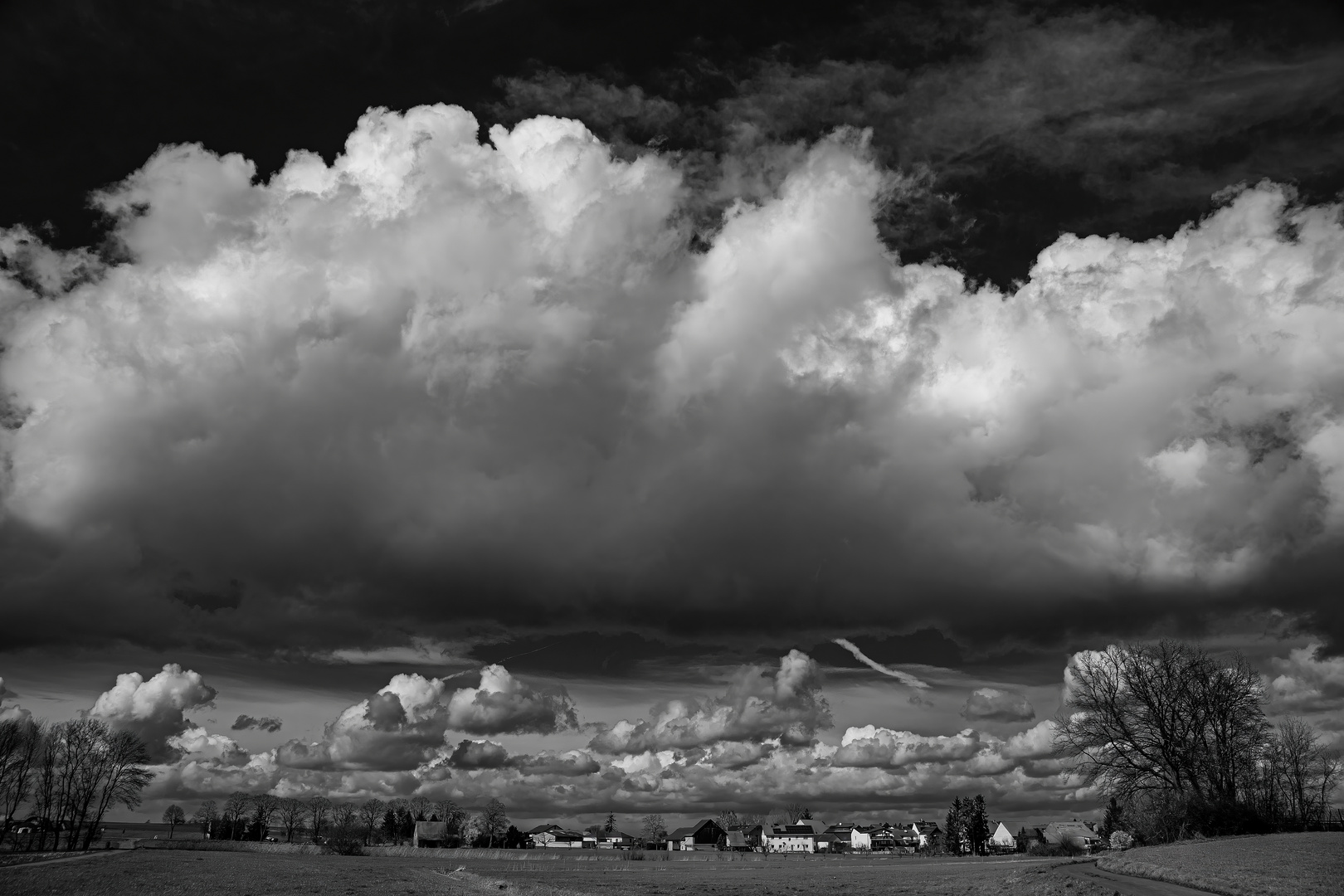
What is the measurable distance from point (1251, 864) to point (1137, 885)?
7696 mm

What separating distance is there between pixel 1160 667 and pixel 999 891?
48850 millimetres

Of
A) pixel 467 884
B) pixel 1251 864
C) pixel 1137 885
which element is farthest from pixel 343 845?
pixel 1251 864

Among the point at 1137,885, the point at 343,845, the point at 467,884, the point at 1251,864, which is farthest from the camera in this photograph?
the point at 343,845

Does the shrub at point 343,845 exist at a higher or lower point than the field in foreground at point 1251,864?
lower

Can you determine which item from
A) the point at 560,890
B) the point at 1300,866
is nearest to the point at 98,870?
the point at 560,890

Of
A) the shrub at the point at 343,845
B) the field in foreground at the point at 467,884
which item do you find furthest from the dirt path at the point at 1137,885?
the shrub at the point at 343,845

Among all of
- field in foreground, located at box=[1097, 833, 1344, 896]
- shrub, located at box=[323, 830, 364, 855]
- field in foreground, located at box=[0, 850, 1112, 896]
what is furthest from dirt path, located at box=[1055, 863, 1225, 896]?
shrub, located at box=[323, 830, 364, 855]

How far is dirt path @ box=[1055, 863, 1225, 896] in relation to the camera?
42625 millimetres

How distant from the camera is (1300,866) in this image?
48156 millimetres

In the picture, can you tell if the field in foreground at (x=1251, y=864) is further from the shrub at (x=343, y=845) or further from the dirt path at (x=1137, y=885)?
the shrub at (x=343, y=845)

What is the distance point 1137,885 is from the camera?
158 ft

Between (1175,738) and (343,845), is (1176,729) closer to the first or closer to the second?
(1175,738)

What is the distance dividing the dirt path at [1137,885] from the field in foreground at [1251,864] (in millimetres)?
788

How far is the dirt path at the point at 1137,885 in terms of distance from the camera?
1678 inches
